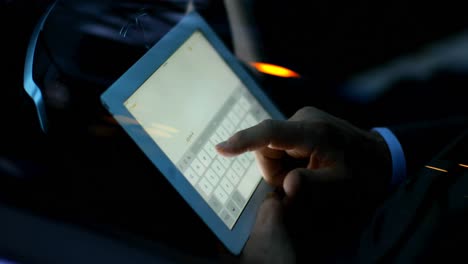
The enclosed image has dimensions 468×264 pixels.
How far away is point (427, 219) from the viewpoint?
93cm

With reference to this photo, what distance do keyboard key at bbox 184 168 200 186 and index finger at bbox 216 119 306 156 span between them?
7cm

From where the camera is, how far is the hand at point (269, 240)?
0.90 metres

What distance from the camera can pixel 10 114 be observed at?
898 mm

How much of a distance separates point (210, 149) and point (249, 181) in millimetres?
A: 149

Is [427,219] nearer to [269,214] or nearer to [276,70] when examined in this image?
[269,214]

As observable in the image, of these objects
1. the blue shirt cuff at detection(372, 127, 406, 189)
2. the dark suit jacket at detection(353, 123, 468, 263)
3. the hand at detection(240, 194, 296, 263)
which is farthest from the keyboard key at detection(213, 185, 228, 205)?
the blue shirt cuff at detection(372, 127, 406, 189)

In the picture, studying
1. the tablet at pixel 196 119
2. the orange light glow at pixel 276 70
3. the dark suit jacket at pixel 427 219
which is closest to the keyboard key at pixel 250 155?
the tablet at pixel 196 119

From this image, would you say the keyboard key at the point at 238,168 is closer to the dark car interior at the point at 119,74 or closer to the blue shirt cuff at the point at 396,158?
the dark car interior at the point at 119,74

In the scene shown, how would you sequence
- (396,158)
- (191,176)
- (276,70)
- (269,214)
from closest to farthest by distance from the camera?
(191,176) → (269,214) → (396,158) → (276,70)

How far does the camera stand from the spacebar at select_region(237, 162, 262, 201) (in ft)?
3.24

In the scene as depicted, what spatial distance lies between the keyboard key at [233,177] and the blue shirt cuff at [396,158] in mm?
479

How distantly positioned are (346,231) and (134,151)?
59 cm

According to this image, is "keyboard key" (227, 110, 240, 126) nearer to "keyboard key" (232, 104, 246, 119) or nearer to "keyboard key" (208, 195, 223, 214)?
"keyboard key" (232, 104, 246, 119)

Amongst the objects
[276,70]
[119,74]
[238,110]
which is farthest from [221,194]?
[276,70]
